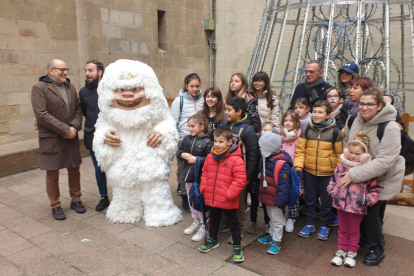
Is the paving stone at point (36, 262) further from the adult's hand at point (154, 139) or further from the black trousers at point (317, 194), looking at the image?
the black trousers at point (317, 194)

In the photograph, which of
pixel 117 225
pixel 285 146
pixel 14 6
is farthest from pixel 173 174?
pixel 14 6

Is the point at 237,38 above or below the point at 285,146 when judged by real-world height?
above

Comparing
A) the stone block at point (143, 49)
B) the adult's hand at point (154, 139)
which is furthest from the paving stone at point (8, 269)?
the stone block at point (143, 49)

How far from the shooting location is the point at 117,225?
4234 millimetres

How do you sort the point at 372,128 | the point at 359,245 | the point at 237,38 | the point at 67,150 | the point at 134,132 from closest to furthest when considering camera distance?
the point at 372,128, the point at 359,245, the point at 134,132, the point at 67,150, the point at 237,38

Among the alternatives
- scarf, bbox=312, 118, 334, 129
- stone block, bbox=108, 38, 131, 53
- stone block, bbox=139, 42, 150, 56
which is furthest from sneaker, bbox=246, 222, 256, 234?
stone block, bbox=139, 42, 150, 56

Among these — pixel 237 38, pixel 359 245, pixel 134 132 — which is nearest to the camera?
pixel 359 245

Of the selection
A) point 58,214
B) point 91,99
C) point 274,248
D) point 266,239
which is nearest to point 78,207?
point 58,214

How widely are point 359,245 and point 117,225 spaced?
2.76 m

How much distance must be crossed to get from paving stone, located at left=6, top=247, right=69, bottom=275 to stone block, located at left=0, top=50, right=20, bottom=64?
430 cm

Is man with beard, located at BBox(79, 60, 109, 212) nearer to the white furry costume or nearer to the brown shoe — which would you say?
the brown shoe

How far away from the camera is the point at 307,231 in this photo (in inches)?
154

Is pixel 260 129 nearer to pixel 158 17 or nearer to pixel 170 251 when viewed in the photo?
pixel 170 251

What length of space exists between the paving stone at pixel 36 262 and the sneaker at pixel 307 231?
8.16 feet
